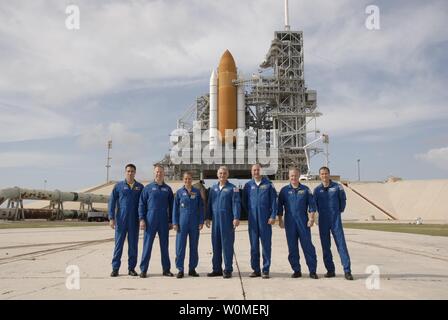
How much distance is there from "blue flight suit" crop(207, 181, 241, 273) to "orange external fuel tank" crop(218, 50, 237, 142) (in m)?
46.9

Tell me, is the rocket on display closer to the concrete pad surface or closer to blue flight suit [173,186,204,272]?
the concrete pad surface

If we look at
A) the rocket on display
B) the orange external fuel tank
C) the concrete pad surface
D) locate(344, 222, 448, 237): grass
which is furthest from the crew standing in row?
the orange external fuel tank

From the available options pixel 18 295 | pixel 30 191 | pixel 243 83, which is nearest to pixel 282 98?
pixel 243 83

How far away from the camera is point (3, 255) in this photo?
9.30m

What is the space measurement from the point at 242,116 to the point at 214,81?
673 centimetres

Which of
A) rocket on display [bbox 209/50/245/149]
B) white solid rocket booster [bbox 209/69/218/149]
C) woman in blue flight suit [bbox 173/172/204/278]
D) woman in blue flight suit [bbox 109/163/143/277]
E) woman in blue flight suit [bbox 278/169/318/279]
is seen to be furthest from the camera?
rocket on display [bbox 209/50/245/149]

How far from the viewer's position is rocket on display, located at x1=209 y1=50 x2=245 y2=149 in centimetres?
5394

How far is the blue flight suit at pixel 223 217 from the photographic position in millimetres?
6844

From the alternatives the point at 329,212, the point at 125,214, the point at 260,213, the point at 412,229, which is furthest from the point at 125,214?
the point at 412,229

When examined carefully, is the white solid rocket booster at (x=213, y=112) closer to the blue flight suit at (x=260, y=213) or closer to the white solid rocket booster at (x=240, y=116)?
the white solid rocket booster at (x=240, y=116)

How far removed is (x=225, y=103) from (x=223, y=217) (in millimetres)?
48667

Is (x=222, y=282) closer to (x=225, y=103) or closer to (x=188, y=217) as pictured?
(x=188, y=217)
